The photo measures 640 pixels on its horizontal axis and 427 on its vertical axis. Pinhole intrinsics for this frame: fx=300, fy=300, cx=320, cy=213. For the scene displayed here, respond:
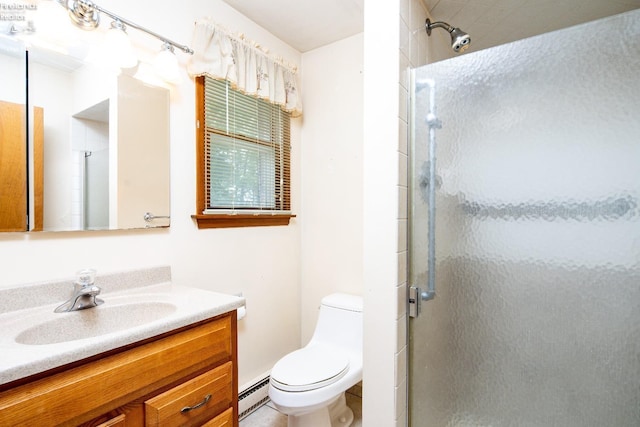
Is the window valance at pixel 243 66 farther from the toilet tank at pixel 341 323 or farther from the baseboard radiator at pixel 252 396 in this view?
the baseboard radiator at pixel 252 396

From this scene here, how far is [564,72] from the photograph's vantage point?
92 centimetres

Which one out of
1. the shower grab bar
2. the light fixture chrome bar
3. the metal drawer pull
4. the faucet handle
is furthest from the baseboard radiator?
the light fixture chrome bar

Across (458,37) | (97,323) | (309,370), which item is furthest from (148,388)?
(458,37)

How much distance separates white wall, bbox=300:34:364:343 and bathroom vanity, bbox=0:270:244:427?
1.03 meters

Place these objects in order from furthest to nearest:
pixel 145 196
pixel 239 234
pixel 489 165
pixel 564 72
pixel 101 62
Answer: pixel 239 234 < pixel 145 196 < pixel 101 62 < pixel 489 165 < pixel 564 72

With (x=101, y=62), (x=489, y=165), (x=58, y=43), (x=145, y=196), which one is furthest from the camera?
(x=145, y=196)

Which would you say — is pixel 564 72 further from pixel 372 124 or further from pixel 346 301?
pixel 346 301

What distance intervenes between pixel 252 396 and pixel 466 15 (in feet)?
8.05

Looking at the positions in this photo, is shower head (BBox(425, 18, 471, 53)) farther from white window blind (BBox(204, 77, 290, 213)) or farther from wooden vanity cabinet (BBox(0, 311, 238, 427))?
wooden vanity cabinet (BBox(0, 311, 238, 427))

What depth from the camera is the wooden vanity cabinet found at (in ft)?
2.28

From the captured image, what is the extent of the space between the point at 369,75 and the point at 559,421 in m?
1.33

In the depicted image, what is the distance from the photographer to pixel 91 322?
107 cm

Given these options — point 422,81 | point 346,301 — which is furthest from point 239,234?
point 422,81

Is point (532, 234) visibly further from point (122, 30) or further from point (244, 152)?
point (122, 30)
